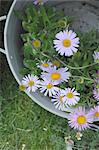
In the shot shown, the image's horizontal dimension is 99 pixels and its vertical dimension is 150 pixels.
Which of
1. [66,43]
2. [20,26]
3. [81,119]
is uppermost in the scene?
[20,26]

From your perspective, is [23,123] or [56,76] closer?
[56,76]

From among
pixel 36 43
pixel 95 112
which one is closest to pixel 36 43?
pixel 36 43

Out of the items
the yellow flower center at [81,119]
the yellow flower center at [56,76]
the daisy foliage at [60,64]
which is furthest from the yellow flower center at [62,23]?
the yellow flower center at [81,119]

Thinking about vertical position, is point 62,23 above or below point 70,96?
above

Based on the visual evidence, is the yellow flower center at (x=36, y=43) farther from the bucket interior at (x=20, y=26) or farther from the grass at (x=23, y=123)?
the grass at (x=23, y=123)

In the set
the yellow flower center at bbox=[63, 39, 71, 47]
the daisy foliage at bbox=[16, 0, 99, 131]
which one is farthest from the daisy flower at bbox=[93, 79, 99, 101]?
the yellow flower center at bbox=[63, 39, 71, 47]

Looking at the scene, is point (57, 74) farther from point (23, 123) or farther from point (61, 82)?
point (23, 123)

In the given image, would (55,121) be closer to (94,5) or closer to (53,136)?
(53,136)
